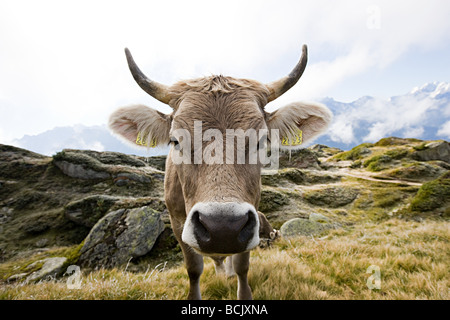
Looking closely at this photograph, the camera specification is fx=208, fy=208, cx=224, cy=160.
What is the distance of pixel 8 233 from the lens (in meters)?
8.98

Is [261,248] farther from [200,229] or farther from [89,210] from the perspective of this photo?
[89,210]

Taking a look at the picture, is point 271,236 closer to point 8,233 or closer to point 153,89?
point 153,89

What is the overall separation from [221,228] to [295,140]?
2485 mm

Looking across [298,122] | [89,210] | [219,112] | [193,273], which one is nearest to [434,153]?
[298,122]

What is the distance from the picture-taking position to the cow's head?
1.78 m

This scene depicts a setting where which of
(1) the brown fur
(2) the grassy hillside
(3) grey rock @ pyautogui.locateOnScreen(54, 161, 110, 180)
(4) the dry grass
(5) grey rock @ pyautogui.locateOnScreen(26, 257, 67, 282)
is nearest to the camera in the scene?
(1) the brown fur

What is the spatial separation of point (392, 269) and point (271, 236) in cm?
327

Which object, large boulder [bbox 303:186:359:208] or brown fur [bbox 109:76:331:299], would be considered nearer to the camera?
brown fur [bbox 109:76:331:299]

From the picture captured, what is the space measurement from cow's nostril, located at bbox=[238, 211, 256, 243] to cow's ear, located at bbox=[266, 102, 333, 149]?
186 cm

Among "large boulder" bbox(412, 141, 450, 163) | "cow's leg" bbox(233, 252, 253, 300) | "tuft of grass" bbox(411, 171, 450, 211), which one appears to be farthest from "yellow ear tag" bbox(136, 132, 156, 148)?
"large boulder" bbox(412, 141, 450, 163)

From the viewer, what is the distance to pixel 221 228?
1.70 meters

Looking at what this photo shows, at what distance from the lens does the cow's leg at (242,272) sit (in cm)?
337

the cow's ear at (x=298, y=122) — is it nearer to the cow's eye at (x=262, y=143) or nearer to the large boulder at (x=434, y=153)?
the cow's eye at (x=262, y=143)

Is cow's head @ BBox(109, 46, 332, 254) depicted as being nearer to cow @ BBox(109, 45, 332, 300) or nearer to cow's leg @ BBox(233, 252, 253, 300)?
cow @ BBox(109, 45, 332, 300)
